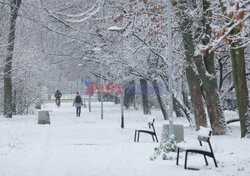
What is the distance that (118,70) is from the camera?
29.9 meters

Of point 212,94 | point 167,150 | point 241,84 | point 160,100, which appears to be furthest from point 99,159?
point 160,100

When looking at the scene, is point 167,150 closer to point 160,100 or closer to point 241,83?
point 241,83

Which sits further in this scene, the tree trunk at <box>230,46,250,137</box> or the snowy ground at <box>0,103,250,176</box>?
the tree trunk at <box>230,46,250,137</box>

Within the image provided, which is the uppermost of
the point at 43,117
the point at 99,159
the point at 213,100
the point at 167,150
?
the point at 213,100

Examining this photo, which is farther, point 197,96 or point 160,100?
point 160,100

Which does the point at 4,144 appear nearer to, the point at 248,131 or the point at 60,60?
the point at 248,131

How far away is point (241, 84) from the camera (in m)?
13.7

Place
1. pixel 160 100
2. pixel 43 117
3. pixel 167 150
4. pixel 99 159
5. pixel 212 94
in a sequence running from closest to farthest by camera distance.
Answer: pixel 99 159, pixel 167 150, pixel 212 94, pixel 43 117, pixel 160 100

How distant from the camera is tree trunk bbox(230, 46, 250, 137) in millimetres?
13477

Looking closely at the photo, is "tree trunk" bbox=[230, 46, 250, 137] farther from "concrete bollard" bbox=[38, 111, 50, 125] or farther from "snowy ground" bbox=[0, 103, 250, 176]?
"concrete bollard" bbox=[38, 111, 50, 125]

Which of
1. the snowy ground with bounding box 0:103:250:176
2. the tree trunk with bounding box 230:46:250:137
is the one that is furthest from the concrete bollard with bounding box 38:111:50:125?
the tree trunk with bounding box 230:46:250:137

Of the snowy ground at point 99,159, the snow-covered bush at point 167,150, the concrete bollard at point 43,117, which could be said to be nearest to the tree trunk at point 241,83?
the snowy ground at point 99,159

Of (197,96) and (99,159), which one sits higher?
(197,96)

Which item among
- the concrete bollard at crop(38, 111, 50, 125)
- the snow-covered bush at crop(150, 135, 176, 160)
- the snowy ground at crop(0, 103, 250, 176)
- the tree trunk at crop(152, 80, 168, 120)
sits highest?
the tree trunk at crop(152, 80, 168, 120)
